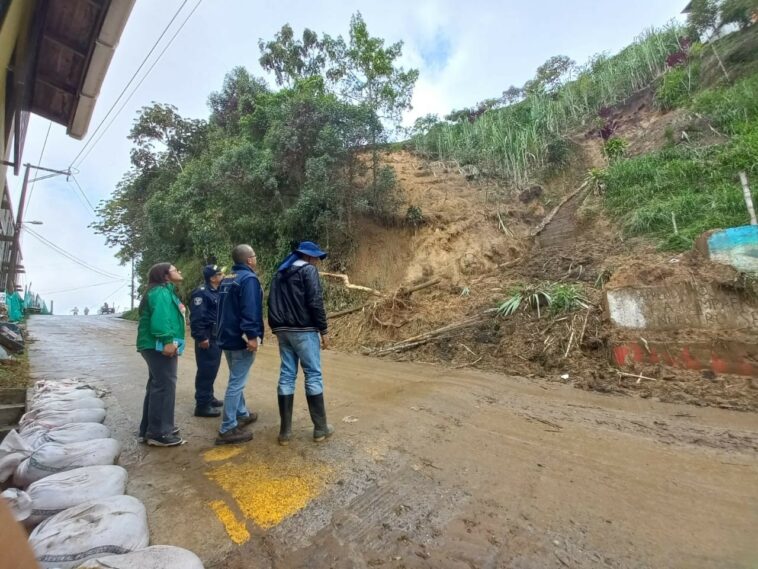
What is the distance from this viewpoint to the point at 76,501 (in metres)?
1.92

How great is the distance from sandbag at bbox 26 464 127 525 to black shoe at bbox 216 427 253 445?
40.8 inches

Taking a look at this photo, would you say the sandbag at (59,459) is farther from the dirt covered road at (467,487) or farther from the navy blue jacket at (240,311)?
the navy blue jacket at (240,311)

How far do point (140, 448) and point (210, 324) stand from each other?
4.75 feet

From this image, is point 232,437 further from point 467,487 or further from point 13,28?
point 13,28

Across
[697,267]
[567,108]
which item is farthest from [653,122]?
[697,267]

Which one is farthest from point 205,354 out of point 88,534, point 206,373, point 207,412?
point 88,534

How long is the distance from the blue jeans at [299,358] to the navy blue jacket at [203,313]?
132 cm

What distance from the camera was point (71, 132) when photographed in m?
4.68

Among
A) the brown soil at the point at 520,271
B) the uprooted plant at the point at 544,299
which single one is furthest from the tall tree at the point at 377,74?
the uprooted plant at the point at 544,299

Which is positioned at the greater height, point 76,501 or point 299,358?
point 299,358

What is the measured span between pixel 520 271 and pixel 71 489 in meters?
8.08

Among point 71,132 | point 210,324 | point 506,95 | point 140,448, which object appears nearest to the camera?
point 140,448

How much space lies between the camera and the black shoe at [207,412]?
410 cm

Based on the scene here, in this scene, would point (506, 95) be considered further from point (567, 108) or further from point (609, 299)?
point (609, 299)
